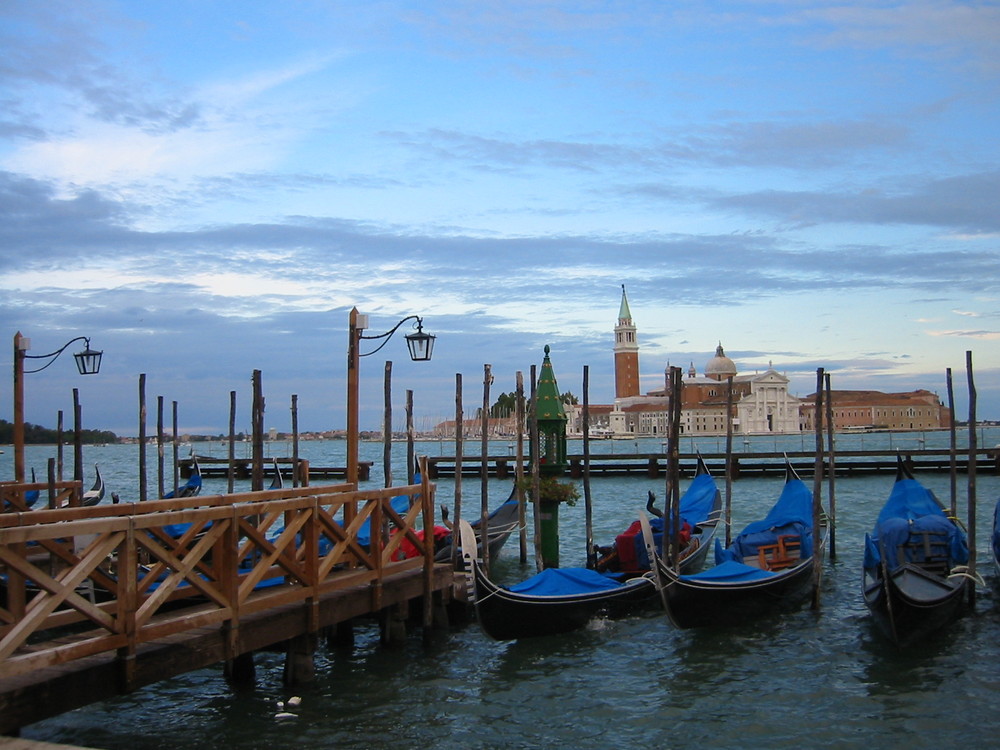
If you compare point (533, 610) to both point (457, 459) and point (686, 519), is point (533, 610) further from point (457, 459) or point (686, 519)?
point (686, 519)

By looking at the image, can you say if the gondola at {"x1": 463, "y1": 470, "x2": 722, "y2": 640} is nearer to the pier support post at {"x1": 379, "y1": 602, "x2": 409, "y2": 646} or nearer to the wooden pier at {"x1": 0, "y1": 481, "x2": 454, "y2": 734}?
the wooden pier at {"x1": 0, "y1": 481, "x2": 454, "y2": 734}

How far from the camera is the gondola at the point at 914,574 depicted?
8.63m

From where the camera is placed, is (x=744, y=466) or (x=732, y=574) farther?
(x=744, y=466)

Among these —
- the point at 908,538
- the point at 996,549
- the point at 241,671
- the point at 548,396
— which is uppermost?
the point at 548,396

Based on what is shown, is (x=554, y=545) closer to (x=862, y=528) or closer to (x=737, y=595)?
(x=737, y=595)

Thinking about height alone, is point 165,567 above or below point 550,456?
below

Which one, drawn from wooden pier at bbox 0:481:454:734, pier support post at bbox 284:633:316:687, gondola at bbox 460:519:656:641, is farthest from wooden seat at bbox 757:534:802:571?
pier support post at bbox 284:633:316:687

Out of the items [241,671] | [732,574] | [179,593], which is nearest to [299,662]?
[241,671]

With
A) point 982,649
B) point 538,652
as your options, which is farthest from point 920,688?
point 538,652

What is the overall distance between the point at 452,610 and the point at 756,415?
107 meters

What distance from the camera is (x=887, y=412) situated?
11675cm

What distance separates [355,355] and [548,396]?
16.8ft

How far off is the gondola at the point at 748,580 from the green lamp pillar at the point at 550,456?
2103 mm

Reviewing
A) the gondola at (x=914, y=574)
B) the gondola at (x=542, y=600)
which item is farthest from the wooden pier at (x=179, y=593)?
the gondola at (x=914, y=574)
